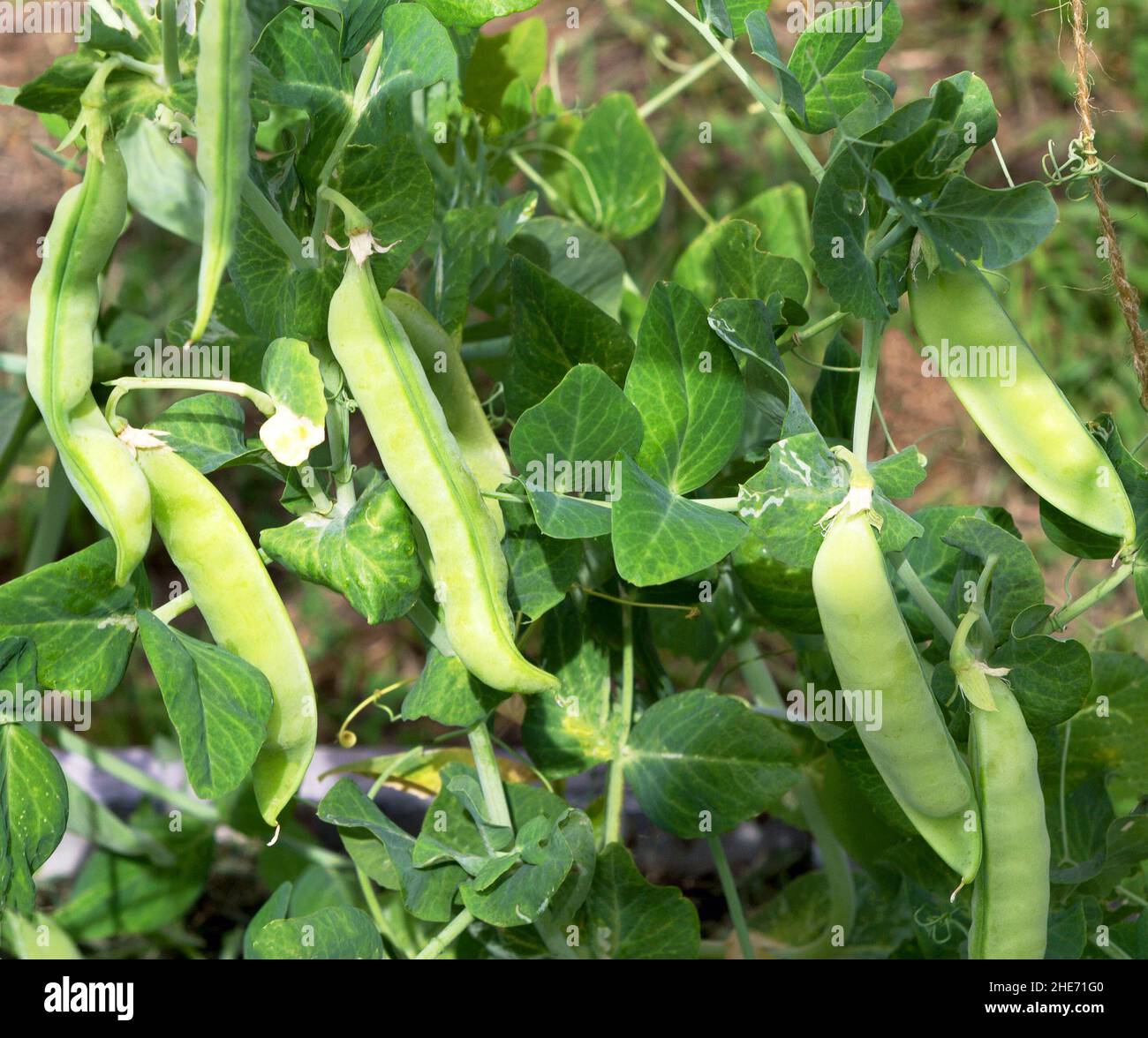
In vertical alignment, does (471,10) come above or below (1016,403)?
above

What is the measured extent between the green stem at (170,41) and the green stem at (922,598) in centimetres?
47

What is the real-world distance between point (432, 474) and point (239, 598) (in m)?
0.14

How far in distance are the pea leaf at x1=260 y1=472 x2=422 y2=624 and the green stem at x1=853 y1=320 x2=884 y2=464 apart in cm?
27

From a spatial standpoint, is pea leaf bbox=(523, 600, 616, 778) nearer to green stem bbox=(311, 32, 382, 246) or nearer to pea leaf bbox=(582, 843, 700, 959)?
pea leaf bbox=(582, 843, 700, 959)

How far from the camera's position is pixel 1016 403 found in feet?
2.24

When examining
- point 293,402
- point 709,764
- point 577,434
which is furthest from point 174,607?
point 709,764

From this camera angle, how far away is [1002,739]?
672 millimetres

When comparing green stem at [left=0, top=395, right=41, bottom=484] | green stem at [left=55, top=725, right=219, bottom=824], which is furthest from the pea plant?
green stem at [left=55, top=725, right=219, bottom=824]

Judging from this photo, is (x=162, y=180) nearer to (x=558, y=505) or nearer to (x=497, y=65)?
(x=497, y=65)
